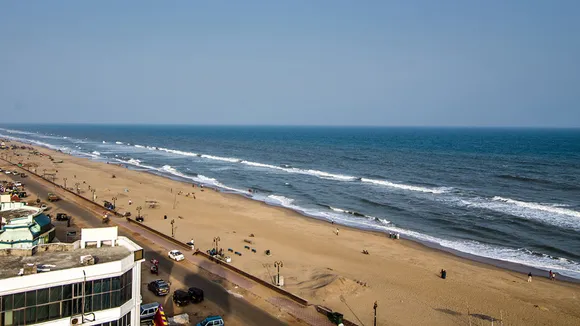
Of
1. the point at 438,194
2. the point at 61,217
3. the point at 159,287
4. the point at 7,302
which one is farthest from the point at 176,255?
the point at 438,194

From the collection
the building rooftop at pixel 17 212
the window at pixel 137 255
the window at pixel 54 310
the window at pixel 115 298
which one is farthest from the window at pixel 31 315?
the building rooftop at pixel 17 212

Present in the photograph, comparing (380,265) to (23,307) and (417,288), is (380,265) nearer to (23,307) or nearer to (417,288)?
(417,288)

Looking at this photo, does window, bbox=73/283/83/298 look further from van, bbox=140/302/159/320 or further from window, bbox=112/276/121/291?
van, bbox=140/302/159/320

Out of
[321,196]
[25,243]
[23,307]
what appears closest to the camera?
[23,307]

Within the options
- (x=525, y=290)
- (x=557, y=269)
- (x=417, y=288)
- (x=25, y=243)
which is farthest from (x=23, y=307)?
(x=557, y=269)

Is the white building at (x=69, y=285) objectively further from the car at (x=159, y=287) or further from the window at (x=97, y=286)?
the car at (x=159, y=287)

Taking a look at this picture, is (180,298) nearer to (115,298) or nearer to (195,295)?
(195,295)
